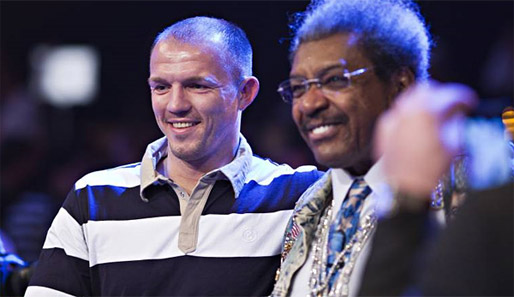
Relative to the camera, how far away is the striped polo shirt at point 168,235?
2.51 meters

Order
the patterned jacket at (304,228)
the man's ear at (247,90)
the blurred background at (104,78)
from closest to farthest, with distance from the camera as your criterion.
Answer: the patterned jacket at (304,228)
the man's ear at (247,90)
the blurred background at (104,78)

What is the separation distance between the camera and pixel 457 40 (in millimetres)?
4578

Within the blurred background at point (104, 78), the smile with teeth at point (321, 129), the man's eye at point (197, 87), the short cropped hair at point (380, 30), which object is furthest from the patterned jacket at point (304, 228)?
the blurred background at point (104, 78)

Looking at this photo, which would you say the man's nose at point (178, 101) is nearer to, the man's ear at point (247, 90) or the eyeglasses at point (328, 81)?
the man's ear at point (247, 90)

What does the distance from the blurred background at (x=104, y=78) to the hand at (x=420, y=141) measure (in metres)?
2.52

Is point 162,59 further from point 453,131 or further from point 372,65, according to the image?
point 453,131

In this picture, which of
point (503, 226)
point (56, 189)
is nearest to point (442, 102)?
point (503, 226)

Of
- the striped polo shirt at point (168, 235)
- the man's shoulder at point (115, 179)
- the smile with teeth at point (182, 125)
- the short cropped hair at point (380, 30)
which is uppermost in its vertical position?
the short cropped hair at point (380, 30)

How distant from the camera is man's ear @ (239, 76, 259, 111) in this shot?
2.80m

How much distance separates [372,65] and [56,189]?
3.30m

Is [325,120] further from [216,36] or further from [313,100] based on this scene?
[216,36]

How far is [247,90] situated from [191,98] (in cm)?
25

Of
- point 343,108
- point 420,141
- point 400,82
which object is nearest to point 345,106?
point 343,108

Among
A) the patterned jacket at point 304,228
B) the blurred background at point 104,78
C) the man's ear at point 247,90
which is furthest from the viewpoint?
the blurred background at point 104,78
